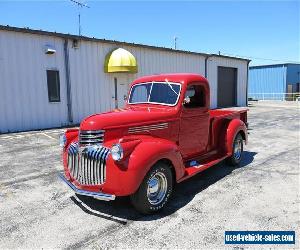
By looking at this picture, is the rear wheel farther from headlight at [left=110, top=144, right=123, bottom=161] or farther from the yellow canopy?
the yellow canopy

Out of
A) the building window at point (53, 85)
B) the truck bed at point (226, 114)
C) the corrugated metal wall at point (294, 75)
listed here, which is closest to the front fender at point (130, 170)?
the truck bed at point (226, 114)

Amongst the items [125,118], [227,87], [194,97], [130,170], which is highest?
[227,87]

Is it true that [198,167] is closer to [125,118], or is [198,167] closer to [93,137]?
[125,118]

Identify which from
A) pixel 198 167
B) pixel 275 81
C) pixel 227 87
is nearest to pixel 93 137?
pixel 198 167

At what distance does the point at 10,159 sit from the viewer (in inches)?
317

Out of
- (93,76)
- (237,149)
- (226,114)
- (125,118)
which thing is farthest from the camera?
(93,76)

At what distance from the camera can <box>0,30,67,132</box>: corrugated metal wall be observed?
1231 centimetres

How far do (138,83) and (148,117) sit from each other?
156 centimetres

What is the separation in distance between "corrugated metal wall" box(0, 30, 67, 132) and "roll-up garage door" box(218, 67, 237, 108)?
14837 mm

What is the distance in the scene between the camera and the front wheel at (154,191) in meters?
4.30

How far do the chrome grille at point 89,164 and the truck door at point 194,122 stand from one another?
1782 millimetres

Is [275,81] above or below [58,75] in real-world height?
above

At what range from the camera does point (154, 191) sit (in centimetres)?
456

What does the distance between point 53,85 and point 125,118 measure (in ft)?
33.2
